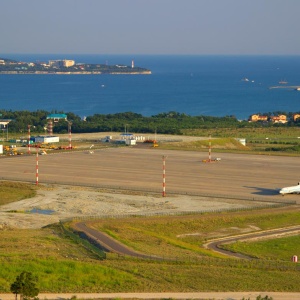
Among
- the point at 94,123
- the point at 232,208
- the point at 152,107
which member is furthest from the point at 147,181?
the point at 152,107

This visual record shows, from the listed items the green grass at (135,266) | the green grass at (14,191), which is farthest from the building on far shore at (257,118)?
the green grass at (135,266)

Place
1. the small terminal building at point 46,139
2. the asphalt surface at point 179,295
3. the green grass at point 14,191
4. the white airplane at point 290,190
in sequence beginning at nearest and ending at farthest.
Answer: the asphalt surface at point 179,295 → the green grass at point 14,191 → the white airplane at point 290,190 → the small terminal building at point 46,139

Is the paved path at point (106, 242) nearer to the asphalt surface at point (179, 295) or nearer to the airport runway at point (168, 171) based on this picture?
the asphalt surface at point (179, 295)

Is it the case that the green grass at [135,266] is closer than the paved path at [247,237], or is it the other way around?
the green grass at [135,266]

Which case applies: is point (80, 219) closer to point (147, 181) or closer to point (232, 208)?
point (232, 208)

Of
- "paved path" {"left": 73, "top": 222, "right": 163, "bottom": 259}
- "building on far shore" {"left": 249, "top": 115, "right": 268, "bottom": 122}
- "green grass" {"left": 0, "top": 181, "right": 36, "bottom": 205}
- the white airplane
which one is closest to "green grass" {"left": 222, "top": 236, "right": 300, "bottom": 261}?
"paved path" {"left": 73, "top": 222, "right": 163, "bottom": 259}

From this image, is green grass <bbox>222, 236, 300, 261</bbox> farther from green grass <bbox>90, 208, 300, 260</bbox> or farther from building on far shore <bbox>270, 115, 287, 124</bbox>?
building on far shore <bbox>270, 115, 287, 124</bbox>

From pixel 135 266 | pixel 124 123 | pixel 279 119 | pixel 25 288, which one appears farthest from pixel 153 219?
pixel 279 119
